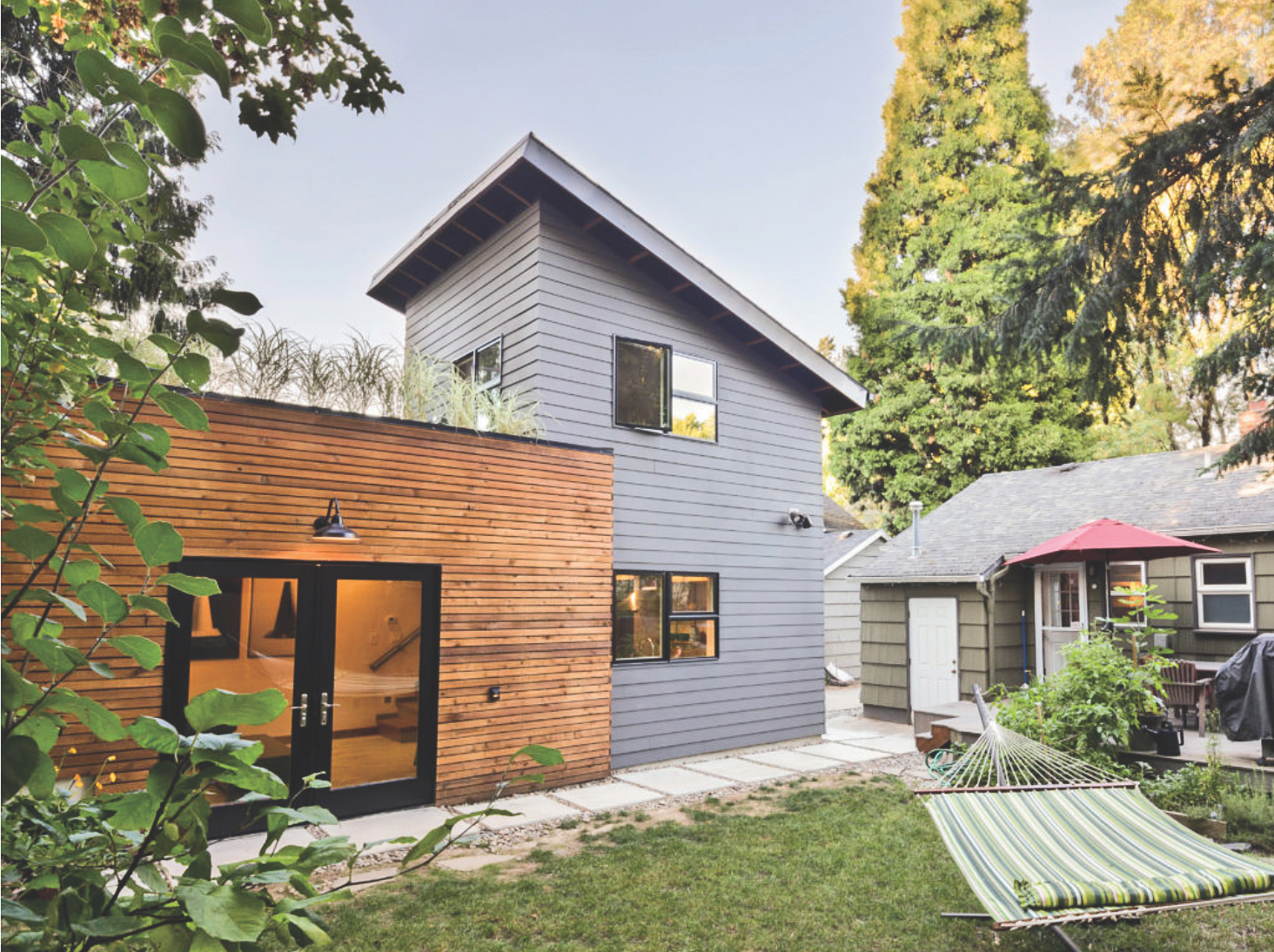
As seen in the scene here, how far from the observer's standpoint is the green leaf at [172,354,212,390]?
0.70m

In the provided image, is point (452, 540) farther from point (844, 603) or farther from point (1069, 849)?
point (844, 603)

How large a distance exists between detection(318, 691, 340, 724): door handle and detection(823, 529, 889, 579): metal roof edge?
12.3 meters

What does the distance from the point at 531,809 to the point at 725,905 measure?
2535mm

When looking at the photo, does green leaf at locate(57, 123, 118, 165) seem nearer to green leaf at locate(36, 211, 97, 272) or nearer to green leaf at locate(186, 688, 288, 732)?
green leaf at locate(36, 211, 97, 272)

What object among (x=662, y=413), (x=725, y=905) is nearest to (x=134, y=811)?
(x=725, y=905)

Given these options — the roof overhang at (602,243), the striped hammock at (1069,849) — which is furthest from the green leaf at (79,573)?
the roof overhang at (602,243)

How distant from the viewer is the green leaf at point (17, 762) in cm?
57

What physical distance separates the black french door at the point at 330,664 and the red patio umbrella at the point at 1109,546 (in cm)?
713

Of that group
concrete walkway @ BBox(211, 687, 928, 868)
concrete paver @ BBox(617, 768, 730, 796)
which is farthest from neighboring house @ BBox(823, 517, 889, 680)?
concrete paver @ BBox(617, 768, 730, 796)

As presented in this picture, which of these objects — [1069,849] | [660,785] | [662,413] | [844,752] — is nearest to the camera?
[1069,849]

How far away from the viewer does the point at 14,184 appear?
0.54m

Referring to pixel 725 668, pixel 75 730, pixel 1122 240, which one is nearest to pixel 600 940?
pixel 75 730

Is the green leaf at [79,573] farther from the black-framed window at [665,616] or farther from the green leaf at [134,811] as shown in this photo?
the black-framed window at [665,616]

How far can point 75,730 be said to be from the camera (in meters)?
4.91
